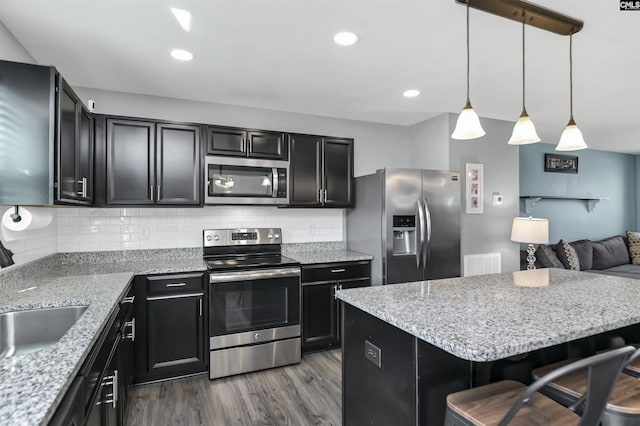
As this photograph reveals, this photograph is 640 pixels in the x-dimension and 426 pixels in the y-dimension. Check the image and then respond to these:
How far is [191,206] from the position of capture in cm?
308

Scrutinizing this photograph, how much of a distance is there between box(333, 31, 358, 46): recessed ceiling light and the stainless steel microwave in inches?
54.7

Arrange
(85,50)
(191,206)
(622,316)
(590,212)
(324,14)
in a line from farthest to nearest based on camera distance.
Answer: (590,212) → (191,206) → (85,50) → (324,14) → (622,316)

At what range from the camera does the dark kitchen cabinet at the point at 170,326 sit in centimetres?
265

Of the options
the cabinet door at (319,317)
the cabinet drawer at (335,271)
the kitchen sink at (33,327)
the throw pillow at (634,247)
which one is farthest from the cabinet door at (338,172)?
the throw pillow at (634,247)

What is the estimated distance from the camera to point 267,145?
3.32m

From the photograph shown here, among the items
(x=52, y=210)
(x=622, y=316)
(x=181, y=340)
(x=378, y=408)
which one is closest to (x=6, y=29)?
(x=52, y=210)

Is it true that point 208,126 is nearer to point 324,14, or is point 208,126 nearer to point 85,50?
point 85,50

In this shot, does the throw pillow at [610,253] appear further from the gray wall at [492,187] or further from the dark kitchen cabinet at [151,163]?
the dark kitchen cabinet at [151,163]

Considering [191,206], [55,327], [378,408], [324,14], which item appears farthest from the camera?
[191,206]

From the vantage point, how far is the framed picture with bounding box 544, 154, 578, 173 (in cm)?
550

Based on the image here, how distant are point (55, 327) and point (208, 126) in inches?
77.4

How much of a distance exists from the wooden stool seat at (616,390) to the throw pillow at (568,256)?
3.81 metres

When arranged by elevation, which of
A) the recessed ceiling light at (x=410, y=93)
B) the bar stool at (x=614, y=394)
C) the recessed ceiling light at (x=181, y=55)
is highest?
the recessed ceiling light at (x=410, y=93)

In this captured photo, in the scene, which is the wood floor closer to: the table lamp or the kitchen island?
the kitchen island
